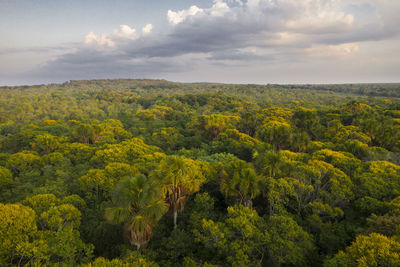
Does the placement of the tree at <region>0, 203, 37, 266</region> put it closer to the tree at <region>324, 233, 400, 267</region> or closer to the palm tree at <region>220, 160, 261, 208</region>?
the palm tree at <region>220, 160, 261, 208</region>

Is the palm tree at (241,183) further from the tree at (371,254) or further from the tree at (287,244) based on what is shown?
the tree at (371,254)

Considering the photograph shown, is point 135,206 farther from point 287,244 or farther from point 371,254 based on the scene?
point 371,254

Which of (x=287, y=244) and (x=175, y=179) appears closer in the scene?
(x=287, y=244)

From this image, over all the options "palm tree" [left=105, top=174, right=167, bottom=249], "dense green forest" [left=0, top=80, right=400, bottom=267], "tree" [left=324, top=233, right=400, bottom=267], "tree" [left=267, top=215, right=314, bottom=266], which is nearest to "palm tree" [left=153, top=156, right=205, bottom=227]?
"dense green forest" [left=0, top=80, right=400, bottom=267]

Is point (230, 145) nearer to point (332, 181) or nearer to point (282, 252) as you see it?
point (332, 181)

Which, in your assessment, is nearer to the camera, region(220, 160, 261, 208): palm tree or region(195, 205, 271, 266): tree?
region(195, 205, 271, 266): tree

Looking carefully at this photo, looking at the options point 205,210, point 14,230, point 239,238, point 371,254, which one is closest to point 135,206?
point 205,210
